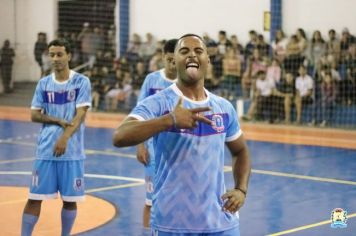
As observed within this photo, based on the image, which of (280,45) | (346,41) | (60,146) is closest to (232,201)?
(60,146)

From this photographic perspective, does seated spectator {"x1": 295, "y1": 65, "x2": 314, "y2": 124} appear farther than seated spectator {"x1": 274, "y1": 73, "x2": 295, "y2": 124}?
No

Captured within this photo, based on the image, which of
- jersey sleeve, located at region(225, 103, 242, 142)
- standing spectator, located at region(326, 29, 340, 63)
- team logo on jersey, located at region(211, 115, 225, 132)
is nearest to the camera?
team logo on jersey, located at region(211, 115, 225, 132)

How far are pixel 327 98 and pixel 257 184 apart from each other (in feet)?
24.2

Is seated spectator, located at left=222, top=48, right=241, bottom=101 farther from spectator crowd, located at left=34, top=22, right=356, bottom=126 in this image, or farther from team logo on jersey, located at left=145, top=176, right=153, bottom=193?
team logo on jersey, located at left=145, top=176, right=153, bottom=193

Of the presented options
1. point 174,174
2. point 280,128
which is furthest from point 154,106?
point 280,128

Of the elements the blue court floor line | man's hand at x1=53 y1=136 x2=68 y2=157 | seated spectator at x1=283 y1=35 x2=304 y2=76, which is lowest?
the blue court floor line

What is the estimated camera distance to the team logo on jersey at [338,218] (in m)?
8.18

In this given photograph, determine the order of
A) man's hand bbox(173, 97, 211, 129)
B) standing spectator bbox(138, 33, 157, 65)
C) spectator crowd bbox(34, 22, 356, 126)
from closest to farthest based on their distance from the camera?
man's hand bbox(173, 97, 211, 129), spectator crowd bbox(34, 22, 356, 126), standing spectator bbox(138, 33, 157, 65)

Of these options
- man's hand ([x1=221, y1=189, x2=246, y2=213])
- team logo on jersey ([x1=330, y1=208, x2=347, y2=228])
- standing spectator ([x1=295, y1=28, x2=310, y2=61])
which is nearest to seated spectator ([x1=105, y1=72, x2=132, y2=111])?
standing spectator ([x1=295, y1=28, x2=310, y2=61])

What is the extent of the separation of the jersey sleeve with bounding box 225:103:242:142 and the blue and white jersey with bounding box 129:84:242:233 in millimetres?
180

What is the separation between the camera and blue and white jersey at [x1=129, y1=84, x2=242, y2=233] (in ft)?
14.1

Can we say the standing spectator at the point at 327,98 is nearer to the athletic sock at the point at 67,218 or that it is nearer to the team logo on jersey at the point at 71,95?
the team logo on jersey at the point at 71,95

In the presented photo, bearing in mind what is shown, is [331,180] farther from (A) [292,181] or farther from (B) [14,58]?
(B) [14,58]

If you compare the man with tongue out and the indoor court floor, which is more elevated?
the man with tongue out
